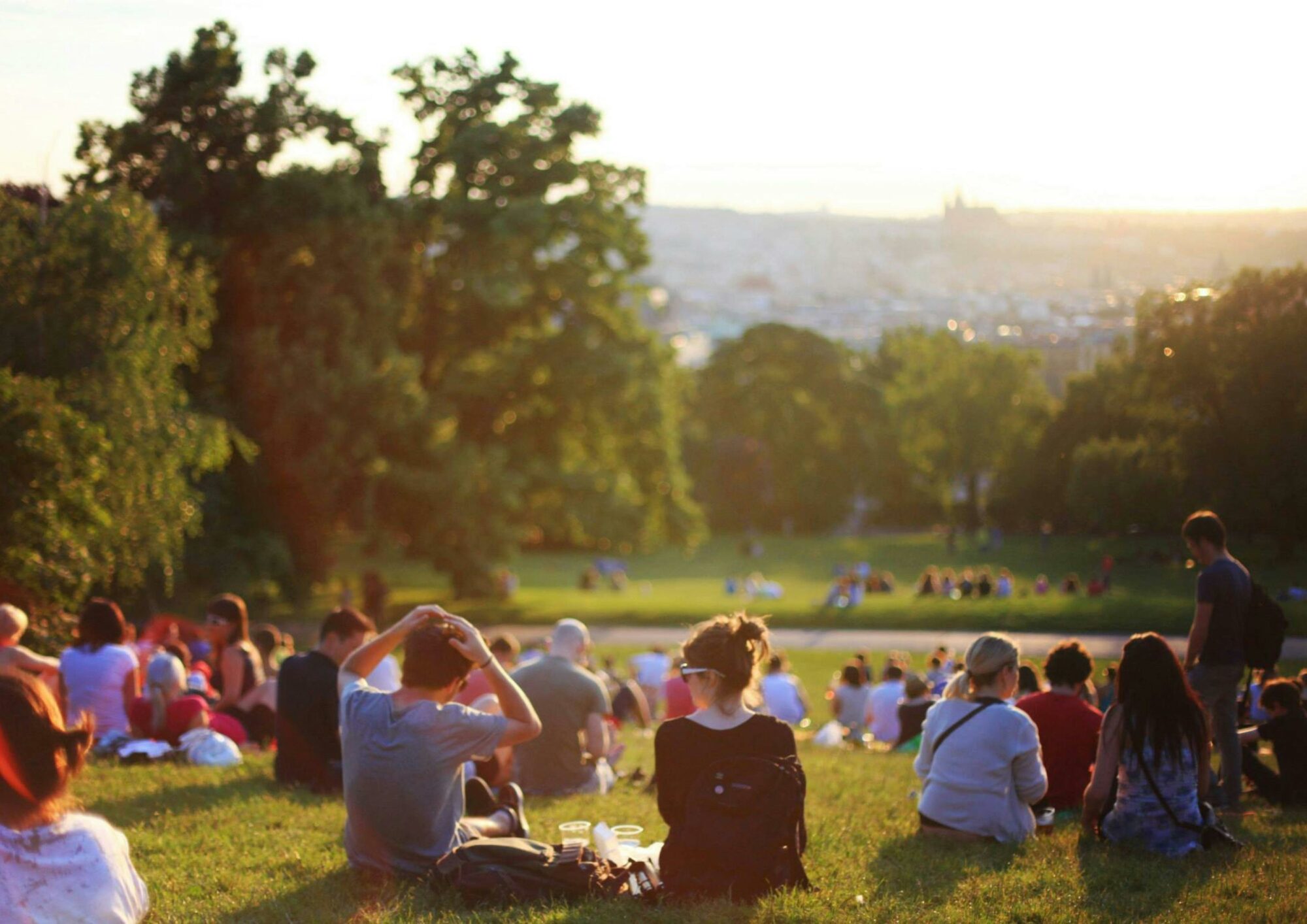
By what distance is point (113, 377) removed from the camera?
15797mm

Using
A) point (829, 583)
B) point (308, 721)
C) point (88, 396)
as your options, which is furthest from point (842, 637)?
point (308, 721)

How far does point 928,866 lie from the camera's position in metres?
6.54

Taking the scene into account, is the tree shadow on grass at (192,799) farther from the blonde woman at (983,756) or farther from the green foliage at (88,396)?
the green foliage at (88,396)

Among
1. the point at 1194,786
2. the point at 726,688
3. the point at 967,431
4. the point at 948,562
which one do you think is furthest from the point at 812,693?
the point at 948,562

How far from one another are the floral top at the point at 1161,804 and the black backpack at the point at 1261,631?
6.53 feet

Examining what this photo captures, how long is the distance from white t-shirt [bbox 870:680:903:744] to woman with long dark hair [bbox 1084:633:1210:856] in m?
6.85

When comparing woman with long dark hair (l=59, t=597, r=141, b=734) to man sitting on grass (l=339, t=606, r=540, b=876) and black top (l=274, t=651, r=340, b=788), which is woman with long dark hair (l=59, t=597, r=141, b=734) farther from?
man sitting on grass (l=339, t=606, r=540, b=876)

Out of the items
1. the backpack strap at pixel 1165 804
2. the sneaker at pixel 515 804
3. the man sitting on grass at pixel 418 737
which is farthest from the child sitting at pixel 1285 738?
the man sitting on grass at pixel 418 737

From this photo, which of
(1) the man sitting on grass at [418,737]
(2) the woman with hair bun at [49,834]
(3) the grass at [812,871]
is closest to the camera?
(2) the woman with hair bun at [49,834]

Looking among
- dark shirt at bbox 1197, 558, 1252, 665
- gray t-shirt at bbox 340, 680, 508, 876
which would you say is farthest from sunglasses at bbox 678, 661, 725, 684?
dark shirt at bbox 1197, 558, 1252, 665

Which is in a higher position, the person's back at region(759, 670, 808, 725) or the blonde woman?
the blonde woman

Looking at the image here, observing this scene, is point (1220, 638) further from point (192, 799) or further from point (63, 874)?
point (63, 874)

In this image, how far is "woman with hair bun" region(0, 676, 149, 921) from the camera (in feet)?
11.6

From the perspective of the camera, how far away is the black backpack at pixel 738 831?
5.51 metres
